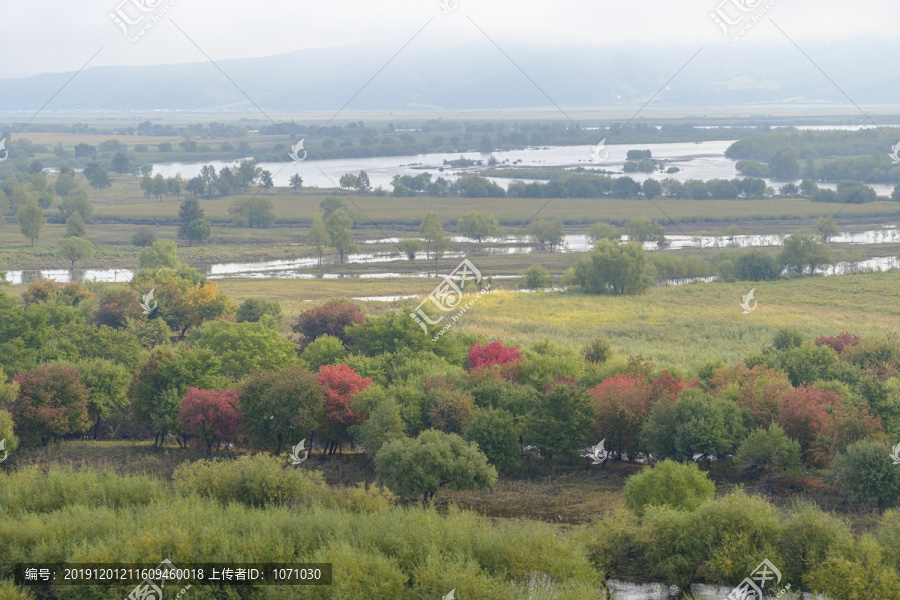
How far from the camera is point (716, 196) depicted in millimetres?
132875

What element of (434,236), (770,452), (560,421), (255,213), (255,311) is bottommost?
(770,452)

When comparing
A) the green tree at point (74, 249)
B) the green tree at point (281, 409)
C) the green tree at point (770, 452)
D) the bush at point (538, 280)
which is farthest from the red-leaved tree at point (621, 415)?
the green tree at point (74, 249)

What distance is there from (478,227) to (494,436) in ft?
234

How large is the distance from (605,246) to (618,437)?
4279 centimetres

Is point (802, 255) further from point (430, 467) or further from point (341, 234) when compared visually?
point (430, 467)

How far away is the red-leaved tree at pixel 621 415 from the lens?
115ft

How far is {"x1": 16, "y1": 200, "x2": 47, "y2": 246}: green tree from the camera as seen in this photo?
9806cm

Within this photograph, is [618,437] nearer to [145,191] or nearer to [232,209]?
[232,209]

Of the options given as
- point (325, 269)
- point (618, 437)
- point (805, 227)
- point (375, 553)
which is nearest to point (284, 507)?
point (375, 553)

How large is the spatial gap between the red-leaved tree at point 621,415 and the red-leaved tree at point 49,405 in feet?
68.2

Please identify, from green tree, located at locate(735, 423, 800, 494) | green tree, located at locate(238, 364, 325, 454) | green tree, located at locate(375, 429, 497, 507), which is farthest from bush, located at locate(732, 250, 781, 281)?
green tree, located at locate(375, 429, 497, 507)

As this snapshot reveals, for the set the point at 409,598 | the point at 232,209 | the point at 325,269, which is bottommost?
the point at 409,598

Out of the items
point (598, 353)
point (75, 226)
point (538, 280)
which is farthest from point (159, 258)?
point (598, 353)

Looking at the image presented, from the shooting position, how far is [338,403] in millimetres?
35906
